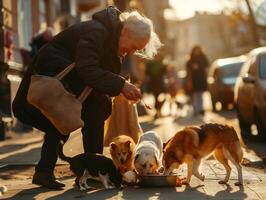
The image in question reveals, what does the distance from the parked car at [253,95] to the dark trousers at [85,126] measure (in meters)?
5.21

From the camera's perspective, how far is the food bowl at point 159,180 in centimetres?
700

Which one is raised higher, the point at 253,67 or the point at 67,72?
the point at 253,67

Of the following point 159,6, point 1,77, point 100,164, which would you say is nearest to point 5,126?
point 1,77

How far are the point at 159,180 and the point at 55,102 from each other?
125cm

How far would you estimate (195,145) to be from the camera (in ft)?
23.2

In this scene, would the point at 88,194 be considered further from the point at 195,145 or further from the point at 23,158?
the point at 23,158

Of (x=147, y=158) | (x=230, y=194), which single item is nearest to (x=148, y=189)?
(x=147, y=158)

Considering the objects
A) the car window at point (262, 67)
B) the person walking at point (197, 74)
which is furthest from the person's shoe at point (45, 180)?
the person walking at point (197, 74)

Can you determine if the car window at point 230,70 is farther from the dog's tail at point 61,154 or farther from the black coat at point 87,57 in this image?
the dog's tail at point 61,154

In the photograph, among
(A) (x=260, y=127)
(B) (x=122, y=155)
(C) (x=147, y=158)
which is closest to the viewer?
(C) (x=147, y=158)

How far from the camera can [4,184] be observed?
7715 millimetres

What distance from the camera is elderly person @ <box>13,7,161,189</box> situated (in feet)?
22.2

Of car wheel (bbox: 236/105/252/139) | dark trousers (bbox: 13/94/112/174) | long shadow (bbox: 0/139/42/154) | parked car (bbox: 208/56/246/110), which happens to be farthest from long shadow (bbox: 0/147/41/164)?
parked car (bbox: 208/56/246/110)

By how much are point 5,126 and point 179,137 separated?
7.38 meters
